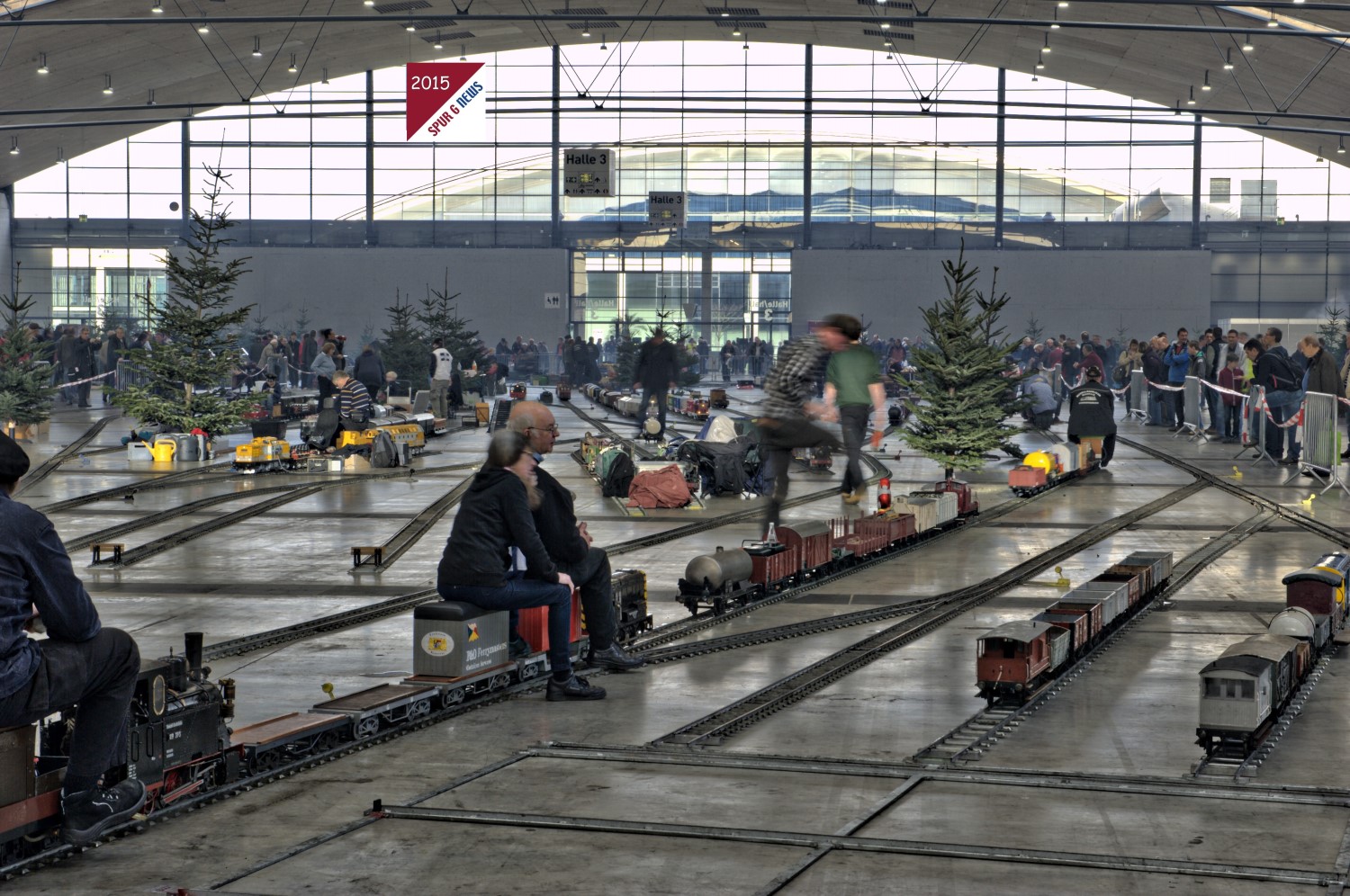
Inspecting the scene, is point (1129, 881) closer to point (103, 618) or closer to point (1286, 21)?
point (103, 618)

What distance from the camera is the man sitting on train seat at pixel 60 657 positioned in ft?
19.5

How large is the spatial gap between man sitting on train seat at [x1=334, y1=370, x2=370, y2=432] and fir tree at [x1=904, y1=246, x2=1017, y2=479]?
9.81m

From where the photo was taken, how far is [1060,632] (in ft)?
34.8

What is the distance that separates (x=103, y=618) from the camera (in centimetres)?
1292

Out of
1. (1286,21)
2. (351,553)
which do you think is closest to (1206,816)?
(351,553)

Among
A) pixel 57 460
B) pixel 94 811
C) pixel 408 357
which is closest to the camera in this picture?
pixel 94 811

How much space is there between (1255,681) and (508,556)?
459 cm

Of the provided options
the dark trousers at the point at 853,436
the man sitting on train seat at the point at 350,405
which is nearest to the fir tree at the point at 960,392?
the man sitting on train seat at the point at 350,405

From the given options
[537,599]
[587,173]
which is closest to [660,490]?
→ [537,599]

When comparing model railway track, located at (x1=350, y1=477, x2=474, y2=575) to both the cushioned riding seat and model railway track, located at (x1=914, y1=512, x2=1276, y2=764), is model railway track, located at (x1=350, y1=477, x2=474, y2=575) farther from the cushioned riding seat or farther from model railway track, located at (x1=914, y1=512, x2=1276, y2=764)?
model railway track, located at (x1=914, y1=512, x2=1276, y2=764)

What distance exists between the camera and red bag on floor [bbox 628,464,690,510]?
67.7 feet

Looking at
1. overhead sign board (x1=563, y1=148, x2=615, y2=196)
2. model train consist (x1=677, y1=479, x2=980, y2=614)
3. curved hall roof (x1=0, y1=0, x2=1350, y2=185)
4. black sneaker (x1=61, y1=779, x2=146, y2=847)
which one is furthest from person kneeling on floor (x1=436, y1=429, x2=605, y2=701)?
curved hall roof (x1=0, y1=0, x2=1350, y2=185)

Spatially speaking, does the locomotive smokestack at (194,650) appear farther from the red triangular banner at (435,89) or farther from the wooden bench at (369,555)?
the red triangular banner at (435,89)

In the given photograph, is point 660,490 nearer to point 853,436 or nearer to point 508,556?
point 853,436
